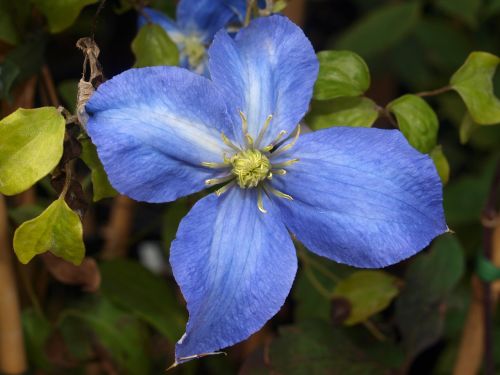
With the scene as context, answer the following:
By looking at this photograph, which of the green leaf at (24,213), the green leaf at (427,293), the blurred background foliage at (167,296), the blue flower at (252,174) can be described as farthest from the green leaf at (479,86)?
the green leaf at (24,213)

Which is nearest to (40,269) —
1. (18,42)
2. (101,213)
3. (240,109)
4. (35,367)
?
(35,367)

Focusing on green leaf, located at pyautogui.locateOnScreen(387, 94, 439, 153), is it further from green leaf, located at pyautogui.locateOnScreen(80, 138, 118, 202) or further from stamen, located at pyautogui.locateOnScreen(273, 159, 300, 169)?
green leaf, located at pyautogui.locateOnScreen(80, 138, 118, 202)

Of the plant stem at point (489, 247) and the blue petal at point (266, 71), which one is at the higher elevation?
the blue petal at point (266, 71)

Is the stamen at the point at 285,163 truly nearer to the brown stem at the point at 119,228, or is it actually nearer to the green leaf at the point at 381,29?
the brown stem at the point at 119,228

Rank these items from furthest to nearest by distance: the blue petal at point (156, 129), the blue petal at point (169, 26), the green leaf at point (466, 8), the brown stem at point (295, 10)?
the green leaf at point (466, 8)
the brown stem at point (295, 10)
the blue petal at point (169, 26)
the blue petal at point (156, 129)

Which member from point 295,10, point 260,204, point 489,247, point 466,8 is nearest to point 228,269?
point 260,204
